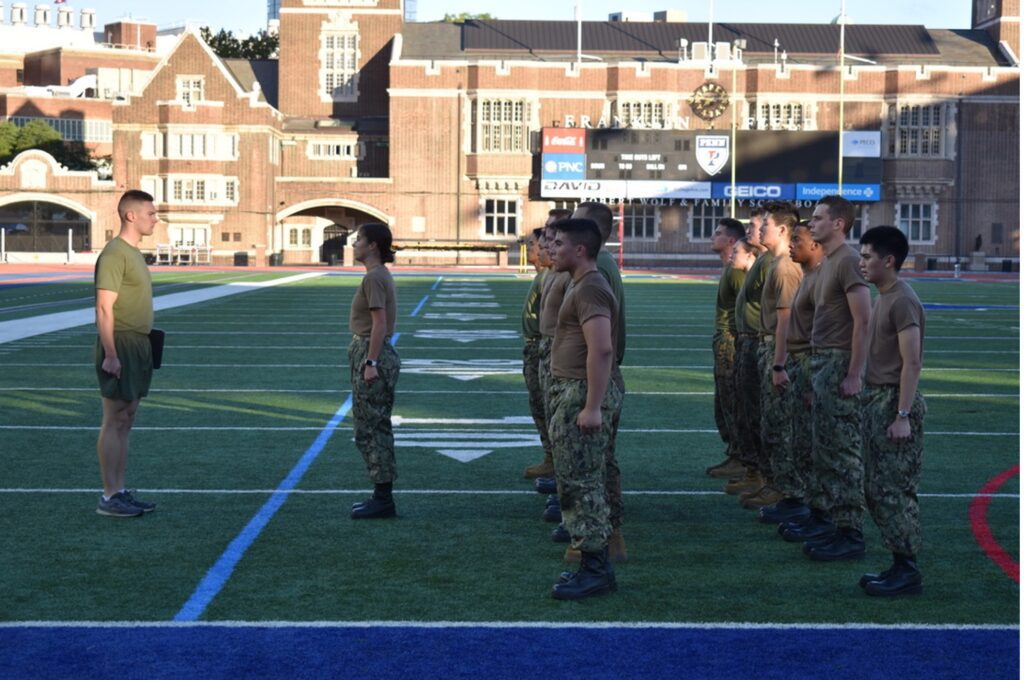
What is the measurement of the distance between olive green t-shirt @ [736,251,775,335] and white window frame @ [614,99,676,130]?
54.0 metres

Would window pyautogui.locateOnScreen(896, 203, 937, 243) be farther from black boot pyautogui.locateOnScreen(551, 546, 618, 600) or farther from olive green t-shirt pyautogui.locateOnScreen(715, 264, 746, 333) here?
black boot pyautogui.locateOnScreen(551, 546, 618, 600)

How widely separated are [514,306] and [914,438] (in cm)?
2347

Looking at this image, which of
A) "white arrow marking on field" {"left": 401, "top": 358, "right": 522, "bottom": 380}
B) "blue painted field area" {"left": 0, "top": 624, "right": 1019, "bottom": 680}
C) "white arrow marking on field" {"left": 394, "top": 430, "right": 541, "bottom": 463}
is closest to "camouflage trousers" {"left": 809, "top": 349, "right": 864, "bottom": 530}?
"blue painted field area" {"left": 0, "top": 624, "right": 1019, "bottom": 680}

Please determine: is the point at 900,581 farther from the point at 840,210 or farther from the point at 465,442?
the point at 465,442

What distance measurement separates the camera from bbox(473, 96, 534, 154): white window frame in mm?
62812

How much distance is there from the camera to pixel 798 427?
8203mm

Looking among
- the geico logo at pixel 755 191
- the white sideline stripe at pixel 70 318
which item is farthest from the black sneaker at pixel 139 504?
the geico logo at pixel 755 191

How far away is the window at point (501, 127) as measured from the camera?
62.8m

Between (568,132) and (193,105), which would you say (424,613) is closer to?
(568,132)

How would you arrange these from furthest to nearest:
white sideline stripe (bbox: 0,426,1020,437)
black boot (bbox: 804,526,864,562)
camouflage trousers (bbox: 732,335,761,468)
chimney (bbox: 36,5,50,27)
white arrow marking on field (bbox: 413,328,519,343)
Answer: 1. chimney (bbox: 36,5,50,27)
2. white arrow marking on field (bbox: 413,328,519,343)
3. white sideline stripe (bbox: 0,426,1020,437)
4. camouflage trousers (bbox: 732,335,761,468)
5. black boot (bbox: 804,526,864,562)

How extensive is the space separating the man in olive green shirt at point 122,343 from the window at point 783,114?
57.0 meters

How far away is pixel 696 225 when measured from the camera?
6366 centimetres

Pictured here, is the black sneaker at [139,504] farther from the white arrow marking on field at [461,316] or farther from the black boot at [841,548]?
the white arrow marking on field at [461,316]

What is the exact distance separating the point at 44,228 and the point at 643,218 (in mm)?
28654
